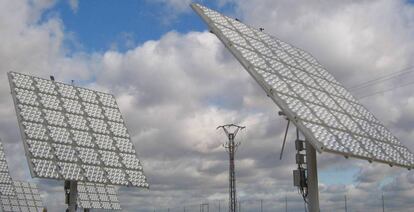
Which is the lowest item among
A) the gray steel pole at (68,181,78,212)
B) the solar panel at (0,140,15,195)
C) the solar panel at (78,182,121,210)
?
the gray steel pole at (68,181,78,212)

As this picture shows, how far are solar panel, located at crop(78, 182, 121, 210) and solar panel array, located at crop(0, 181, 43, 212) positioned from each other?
13.3 meters

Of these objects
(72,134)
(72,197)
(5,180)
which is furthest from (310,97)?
(5,180)

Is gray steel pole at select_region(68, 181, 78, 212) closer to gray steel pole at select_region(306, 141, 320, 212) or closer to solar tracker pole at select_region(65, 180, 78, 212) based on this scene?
solar tracker pole at select_region(65, 180, 78, 212)

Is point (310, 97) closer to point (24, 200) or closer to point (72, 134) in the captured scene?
point (72, 134)

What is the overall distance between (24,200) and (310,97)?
4823 cm

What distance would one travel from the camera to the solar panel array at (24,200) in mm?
55594

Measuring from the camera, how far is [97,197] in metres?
46.9

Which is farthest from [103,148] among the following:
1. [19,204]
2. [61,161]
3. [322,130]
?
[19,204]

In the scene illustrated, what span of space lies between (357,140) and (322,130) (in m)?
2.64

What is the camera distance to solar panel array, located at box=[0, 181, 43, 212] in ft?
182

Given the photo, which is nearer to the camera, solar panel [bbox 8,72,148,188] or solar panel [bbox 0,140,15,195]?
solar panel [bbox 8,72,148,188]

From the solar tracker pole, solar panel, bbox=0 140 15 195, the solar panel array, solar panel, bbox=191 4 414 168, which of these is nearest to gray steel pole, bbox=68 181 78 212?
the solar tracker pole

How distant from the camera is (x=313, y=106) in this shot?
21.0 metres

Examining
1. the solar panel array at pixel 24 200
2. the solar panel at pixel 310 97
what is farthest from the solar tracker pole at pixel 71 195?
the solar panel array at pixel 24 200
